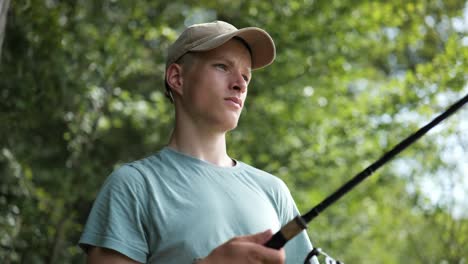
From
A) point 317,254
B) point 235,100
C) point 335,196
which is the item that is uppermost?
point 235,100

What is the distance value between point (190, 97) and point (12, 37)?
251 cm

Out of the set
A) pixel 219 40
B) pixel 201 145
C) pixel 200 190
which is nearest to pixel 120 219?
pixel 200 190

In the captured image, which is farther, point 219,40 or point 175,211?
point 219,40

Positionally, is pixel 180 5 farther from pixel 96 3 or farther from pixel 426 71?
pixel 426 71

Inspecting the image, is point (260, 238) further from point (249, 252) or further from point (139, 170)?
point (139, 170)

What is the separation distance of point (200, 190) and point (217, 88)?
348 millimetres

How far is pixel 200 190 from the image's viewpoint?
2061mm

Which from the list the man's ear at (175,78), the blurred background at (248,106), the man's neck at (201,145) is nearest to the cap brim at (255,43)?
the man's ear at (175,78)

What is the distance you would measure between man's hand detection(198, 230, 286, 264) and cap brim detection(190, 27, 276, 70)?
2.37 ft

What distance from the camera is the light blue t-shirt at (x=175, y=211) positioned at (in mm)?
1934

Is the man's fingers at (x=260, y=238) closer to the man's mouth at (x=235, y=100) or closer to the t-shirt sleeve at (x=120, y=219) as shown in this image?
the t-shirt sleeve at (x=120, y=219)

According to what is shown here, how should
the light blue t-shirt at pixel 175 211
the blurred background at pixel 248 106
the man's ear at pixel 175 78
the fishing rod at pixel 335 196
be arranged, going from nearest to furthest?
1. the fishing rod at pixel 335 196
2. the light blue t-shirt at pixel 175 211
3. the man's ear at pixel 175 78
4. the blurred background at pixel 248 106

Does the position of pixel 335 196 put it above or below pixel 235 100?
below

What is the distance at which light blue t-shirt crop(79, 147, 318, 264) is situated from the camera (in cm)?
193
